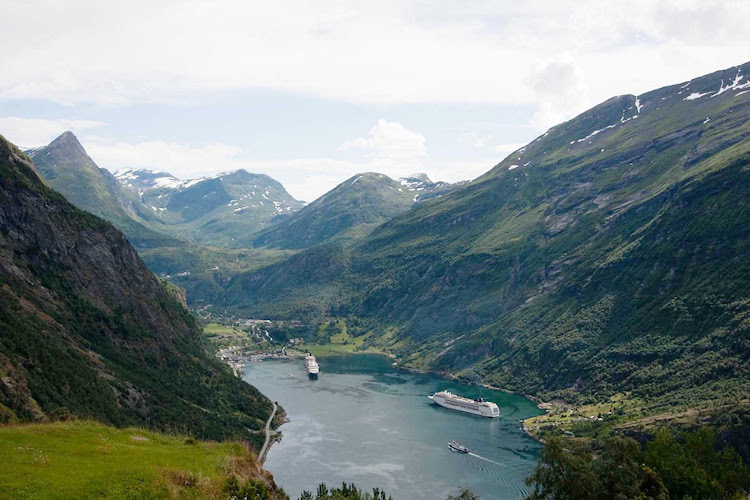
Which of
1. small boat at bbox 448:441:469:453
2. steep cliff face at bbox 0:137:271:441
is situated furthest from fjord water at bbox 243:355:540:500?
steep cliff face at bbox 0:137:271:441

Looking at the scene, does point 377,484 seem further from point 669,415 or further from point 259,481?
point 259,481

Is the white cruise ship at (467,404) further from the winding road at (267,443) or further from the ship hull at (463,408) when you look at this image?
the winding road at (267,443)

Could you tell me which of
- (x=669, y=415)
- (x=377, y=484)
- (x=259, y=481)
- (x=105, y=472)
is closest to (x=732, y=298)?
(x=669, y=415)

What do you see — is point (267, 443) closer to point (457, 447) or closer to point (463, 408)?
point (457, 447)

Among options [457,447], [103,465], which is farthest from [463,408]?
[103,465]

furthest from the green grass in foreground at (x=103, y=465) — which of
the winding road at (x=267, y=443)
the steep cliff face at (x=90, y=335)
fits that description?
the winding road at (x=267, y=443)
